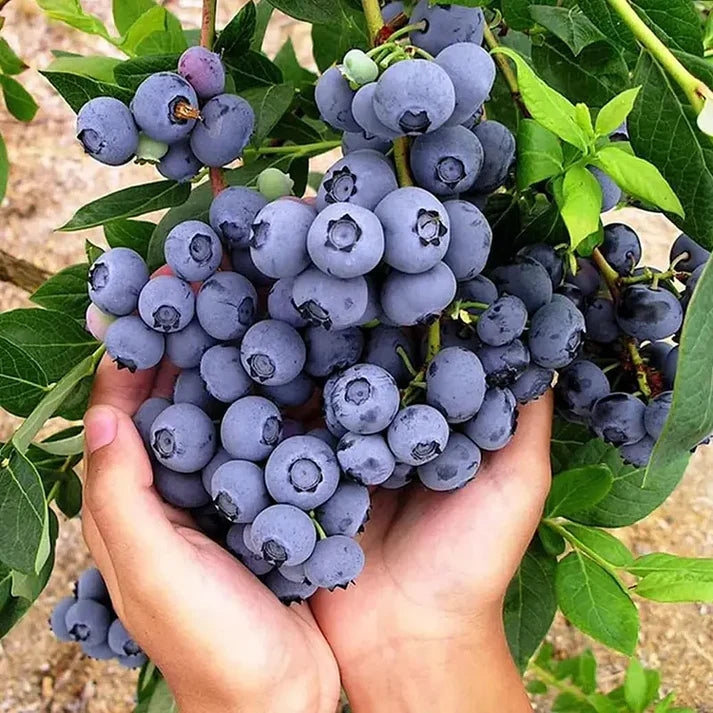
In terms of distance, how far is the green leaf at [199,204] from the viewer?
0.83 meters

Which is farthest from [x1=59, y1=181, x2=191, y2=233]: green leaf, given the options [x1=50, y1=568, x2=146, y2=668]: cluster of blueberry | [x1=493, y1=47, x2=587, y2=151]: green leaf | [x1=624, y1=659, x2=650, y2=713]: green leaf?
[x1=624, y1=659, x2=650, y2=713]: green leaf

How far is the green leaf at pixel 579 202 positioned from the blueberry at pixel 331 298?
0.44 feet

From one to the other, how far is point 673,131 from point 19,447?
0.55m

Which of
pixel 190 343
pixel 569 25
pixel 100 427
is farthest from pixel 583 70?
pixel 100 427

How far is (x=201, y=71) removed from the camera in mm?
688

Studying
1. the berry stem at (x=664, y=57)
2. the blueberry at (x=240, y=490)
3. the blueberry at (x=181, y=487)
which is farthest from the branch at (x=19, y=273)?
the berry stem at (x=664, y=57)

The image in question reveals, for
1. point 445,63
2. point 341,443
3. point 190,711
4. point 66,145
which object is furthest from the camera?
point 66,145

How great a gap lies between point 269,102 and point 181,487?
35 centimetres

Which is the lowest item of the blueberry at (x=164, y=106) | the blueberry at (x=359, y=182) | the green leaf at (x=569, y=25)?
the blueberry at (x=164, y=106)

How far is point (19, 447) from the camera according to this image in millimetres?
739

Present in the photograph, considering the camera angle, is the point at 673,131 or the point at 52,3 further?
the point at 52,3

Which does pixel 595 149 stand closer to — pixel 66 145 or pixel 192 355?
pixel 192 355

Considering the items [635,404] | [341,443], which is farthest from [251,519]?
[635,404]

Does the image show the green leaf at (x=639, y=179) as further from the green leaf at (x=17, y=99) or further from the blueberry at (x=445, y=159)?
the green leaf at (x=17, y=99)
